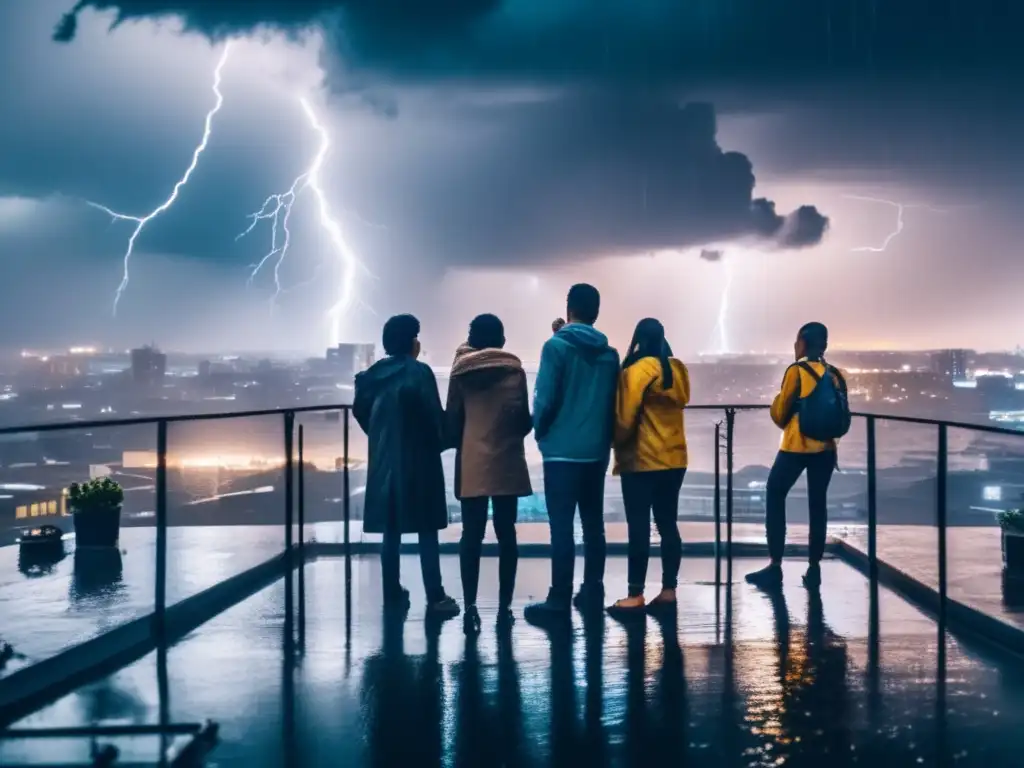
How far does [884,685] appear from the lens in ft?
11.8

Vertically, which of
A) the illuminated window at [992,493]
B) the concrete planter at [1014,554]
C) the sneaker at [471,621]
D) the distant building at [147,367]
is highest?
the distant building at [147,367]

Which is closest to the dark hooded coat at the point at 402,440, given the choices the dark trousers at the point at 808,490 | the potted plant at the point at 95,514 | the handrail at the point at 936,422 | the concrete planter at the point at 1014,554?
the handrail at the point at 936,422

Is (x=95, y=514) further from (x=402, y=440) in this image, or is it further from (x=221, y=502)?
(x=221, y=502)

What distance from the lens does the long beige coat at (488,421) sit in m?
4.50

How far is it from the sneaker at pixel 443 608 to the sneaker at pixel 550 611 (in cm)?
34

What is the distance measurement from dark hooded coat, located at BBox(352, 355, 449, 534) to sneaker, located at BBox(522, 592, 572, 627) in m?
0.61

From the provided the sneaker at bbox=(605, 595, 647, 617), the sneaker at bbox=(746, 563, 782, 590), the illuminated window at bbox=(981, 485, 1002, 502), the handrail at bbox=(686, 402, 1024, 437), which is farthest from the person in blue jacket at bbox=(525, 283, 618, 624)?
the illuminated window at bbox=(981, 485, 1002, 502)

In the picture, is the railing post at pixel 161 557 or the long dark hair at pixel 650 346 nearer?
the railing post at pixel 161 557

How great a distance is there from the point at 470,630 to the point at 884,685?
1.78 meters

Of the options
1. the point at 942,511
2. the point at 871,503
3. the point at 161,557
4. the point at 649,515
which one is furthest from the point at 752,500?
the point at 161,557

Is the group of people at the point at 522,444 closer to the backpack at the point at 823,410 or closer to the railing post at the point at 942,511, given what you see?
the backpack at the point at 823,410

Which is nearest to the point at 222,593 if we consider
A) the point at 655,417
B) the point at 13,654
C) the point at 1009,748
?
the point at 13,654

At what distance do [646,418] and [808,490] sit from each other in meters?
1.30

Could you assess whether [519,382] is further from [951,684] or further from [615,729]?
[951,684]
